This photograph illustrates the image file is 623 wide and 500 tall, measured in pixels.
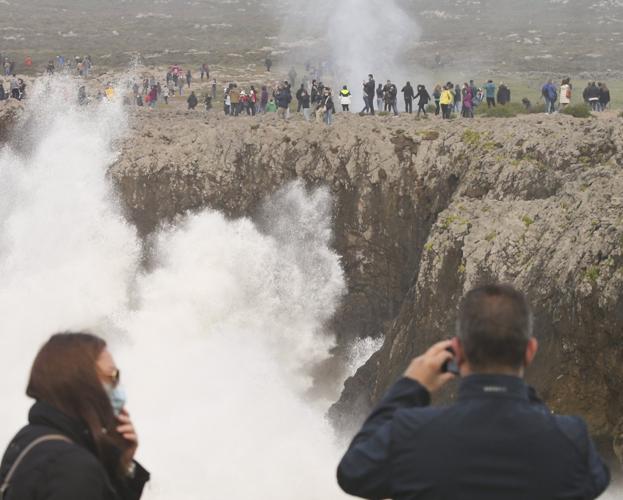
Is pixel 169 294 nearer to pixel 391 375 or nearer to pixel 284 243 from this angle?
pixel 284 243

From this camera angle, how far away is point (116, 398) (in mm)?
4094

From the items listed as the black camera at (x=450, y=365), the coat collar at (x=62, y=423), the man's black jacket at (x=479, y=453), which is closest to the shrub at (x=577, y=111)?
the black camera at (x=450, y=365)

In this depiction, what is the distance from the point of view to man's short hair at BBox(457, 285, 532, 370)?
3.70 metres

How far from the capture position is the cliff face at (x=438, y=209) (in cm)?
1324

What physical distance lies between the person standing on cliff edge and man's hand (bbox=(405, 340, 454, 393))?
7 centimetres

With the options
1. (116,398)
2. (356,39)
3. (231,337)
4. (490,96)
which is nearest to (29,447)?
(116,398)

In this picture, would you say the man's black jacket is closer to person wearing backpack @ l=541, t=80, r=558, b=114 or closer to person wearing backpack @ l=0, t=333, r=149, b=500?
person wearing backpack @ l=0, t=333, r=149, b=500

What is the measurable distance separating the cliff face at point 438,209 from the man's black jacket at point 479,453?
9.43 metres

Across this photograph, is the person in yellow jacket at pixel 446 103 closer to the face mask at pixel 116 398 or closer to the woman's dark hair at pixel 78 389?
the face mask at pixel 116 398

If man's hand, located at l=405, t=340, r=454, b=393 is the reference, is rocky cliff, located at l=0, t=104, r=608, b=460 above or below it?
below

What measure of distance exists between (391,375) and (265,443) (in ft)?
14.4

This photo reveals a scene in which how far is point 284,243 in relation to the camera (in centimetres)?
2652

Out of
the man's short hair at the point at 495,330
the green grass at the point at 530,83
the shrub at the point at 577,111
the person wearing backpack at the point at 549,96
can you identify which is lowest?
the green grass at the point at 530,83

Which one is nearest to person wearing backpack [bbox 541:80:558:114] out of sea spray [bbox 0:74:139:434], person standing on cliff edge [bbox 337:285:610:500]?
sea spray [bbox 0:74:139:434]
